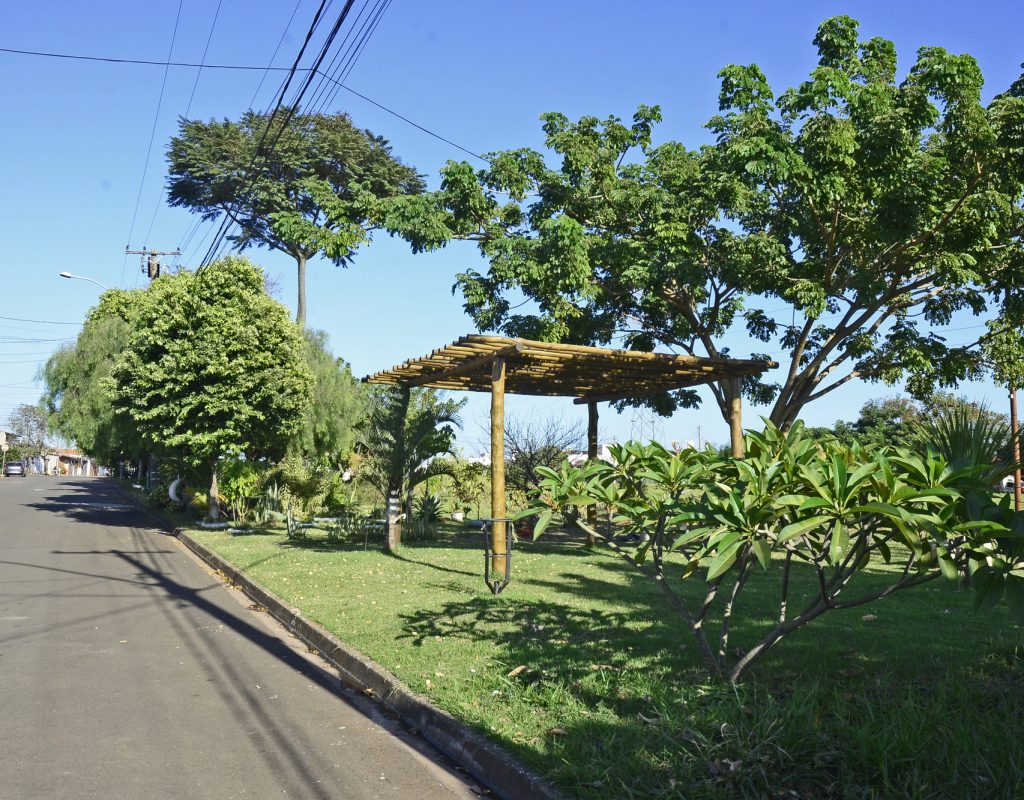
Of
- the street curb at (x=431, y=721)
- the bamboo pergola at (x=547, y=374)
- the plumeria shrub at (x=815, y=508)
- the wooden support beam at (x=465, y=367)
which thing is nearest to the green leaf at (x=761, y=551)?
the plumeria shrub at (x=815, y=508)

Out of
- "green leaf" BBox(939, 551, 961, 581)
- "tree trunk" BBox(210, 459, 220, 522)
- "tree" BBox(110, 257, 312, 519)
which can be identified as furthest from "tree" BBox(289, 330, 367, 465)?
"green leaf" BBox(939, 551, 961, 581)

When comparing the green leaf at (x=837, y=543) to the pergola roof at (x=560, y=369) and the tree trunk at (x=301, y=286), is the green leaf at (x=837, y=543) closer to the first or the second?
the pergola roof at (x=560, y=369)

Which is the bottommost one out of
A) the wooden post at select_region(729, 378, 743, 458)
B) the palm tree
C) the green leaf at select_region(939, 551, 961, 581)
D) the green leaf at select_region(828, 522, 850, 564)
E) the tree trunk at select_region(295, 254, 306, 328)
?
the green leaf at select_region(939, 551, 961, 581)

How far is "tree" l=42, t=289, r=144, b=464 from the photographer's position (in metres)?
31.4

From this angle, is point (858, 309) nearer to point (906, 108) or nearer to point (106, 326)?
point (906, 108)

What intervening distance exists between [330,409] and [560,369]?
18.5 metres

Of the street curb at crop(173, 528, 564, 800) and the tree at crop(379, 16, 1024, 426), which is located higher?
the tree at crop(379, 16, 1024, 426)

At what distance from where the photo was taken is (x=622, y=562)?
14.5 metres

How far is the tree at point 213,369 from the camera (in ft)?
68.0

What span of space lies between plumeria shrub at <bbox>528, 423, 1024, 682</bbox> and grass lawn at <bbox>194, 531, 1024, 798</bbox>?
0.66 metres

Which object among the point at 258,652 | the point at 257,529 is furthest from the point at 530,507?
the point at 257,529

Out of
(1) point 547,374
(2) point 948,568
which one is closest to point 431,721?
(2) point 948,568

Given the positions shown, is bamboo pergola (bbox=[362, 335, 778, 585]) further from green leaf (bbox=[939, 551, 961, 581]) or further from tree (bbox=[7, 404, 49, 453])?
tree (bbox=[7, 404, 49, 453])

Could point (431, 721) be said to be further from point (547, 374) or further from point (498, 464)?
point (547, 374)
